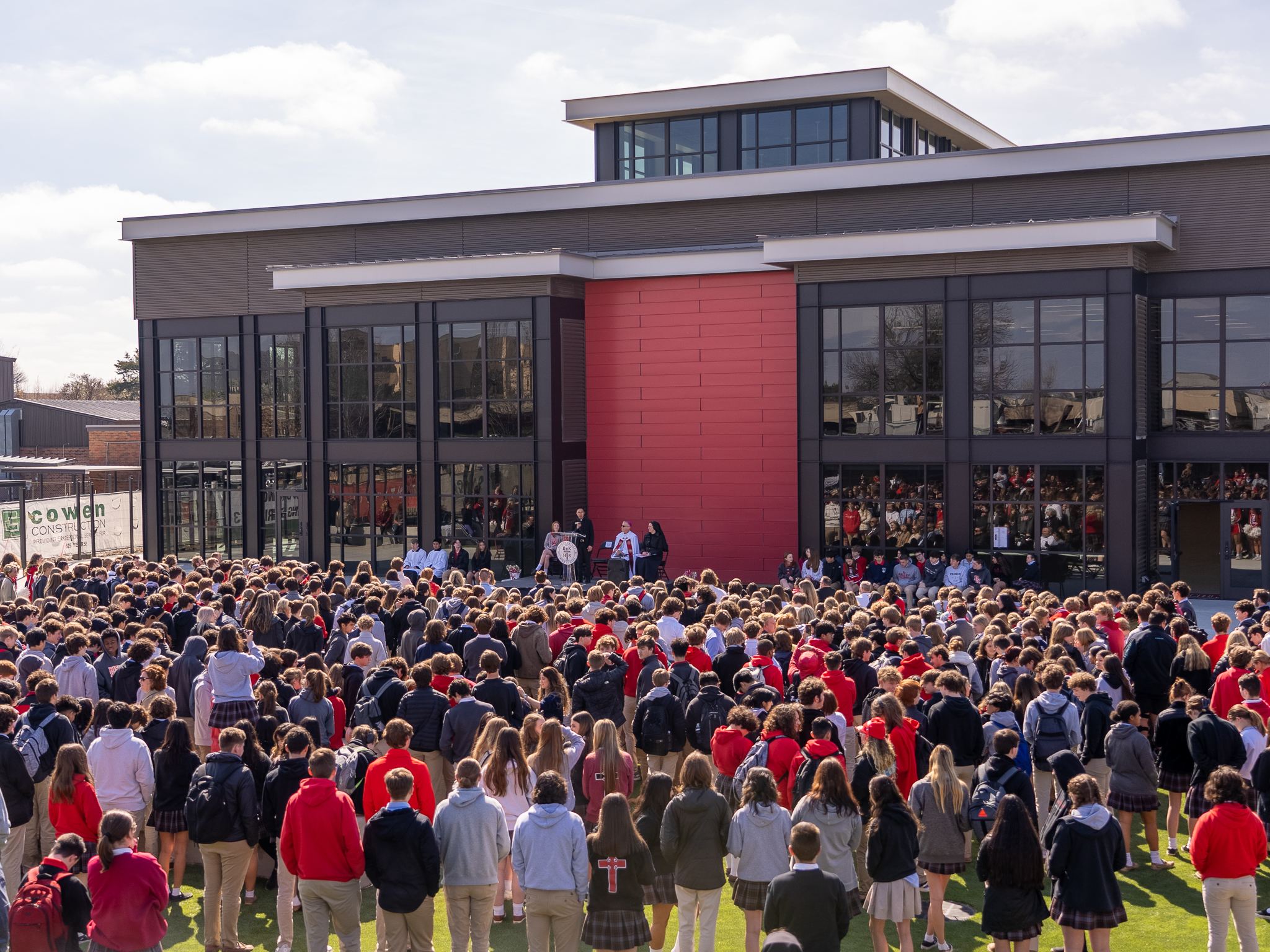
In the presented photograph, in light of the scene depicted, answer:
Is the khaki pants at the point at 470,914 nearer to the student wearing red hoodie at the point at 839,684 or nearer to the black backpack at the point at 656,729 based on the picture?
the black backpack at the point at 656,729

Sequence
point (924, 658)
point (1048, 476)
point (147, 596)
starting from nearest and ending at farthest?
point (924, 658) → point (147, 596) → point (1048, 476)

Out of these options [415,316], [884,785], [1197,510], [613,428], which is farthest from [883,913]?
[1197,510]

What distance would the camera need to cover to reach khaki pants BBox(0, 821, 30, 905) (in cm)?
974

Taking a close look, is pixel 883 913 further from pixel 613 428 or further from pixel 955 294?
pixel 613 428

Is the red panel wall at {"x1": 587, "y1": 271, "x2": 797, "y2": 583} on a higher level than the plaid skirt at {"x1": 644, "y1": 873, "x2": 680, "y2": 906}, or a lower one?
higher

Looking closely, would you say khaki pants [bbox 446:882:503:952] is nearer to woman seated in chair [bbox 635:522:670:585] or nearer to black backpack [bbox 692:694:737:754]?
black backpack [bbox 692:694:737:754]

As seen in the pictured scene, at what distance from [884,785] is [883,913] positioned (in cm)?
94

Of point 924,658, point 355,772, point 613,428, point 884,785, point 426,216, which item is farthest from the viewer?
point 426,216

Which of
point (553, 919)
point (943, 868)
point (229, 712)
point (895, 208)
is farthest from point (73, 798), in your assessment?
point (895, 208)

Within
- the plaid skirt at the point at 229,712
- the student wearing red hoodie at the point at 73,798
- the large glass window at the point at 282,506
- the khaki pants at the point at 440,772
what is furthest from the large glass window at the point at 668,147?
the student wearing red hoodie at the point at 73,798

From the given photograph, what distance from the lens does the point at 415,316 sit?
30.9m

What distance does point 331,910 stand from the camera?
26.5 feet

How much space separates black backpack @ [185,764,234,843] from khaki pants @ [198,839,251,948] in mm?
158

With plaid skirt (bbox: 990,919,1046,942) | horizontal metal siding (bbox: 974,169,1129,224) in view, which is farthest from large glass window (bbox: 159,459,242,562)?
plaid skirt (bbox: 990,919,1046,942)
